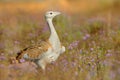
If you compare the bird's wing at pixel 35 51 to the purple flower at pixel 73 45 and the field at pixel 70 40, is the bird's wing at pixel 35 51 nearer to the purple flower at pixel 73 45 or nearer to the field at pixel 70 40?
the field at pixel 70 40

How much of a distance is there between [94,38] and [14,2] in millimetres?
5631

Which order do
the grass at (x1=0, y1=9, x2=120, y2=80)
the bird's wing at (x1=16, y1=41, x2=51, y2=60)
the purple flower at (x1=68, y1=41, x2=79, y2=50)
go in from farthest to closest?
the purple flower at (x1=68, y1=41, x2=79, y2=50), the bird's wing at (x1=16, y1=41, x2=51, y2=60), the grass at (x1=0, y1=9, x2=120, y2=80)

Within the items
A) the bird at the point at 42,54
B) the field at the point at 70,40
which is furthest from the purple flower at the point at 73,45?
the bird at the point at 42,54

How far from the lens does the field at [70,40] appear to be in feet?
25.4

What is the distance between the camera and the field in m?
7.73

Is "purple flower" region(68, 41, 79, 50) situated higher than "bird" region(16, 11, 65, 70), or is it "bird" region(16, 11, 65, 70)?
"bird" region(16, 11, 65, 70)

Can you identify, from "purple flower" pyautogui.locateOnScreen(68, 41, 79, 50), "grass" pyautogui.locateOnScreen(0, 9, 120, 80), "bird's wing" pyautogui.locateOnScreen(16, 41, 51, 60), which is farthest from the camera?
"purple flower" pyautogui.locateOnScreen(68, 41, 79, 50)

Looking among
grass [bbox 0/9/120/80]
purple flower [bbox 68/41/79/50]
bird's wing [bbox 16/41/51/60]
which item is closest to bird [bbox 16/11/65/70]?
bird's wing [bbox 16/41/51/60]

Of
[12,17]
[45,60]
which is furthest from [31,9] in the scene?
[45,60]

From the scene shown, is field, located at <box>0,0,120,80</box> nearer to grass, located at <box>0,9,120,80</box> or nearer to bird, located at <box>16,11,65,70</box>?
grass, located at <box>0,9,120,80</box>

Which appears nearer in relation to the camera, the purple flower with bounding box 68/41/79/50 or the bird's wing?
the bird's wing

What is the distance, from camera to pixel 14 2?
16.1 m

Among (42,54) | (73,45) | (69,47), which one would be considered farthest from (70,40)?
(42,54)

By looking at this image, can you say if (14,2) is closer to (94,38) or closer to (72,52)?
(94,38)
